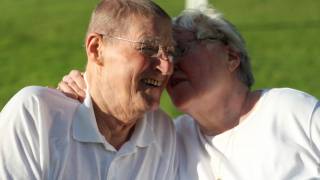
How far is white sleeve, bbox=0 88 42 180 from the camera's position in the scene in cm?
407

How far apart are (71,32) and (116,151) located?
10.6m

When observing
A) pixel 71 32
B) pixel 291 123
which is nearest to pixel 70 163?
pixel 291 123

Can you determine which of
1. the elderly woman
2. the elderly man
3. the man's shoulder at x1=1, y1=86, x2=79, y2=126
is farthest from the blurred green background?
the man's shoulder at x1=1, y1=86, x2=79, y2=126

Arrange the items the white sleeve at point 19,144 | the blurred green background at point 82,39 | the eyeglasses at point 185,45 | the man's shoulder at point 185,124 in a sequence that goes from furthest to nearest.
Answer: the blurred green background at point 82,39 < the man's shoulder at point 185,124 < the eyeglasses at point 185,45 < the white sleeve at point 19,144

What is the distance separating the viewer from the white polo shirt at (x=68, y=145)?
4094 mm

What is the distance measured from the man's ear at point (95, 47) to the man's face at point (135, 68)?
2 centimetres

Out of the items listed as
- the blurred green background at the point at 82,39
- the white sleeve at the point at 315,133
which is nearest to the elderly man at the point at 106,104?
the white sleeve at the point at 315,133

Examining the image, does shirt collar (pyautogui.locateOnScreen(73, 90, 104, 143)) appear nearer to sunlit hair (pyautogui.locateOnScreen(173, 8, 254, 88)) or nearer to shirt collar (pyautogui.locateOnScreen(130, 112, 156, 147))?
shirt collar (pyautogui.locateOnScreen(130, 112, 156, 147))

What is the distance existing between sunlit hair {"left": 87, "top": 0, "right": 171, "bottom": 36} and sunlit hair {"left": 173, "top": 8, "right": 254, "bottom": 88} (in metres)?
0.39

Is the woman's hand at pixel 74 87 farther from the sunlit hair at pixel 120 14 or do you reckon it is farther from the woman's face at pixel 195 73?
the woman's face at pixel 195 73

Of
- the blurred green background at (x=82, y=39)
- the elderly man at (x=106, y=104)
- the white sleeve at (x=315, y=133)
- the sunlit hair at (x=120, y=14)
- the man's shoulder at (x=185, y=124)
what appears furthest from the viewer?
the blurred green background at (x=82, y=39)

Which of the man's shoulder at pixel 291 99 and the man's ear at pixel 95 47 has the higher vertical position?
the man's ear at pixel 95 47

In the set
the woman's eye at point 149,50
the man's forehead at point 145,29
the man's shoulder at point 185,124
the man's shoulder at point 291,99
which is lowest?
the man's shoulder at point 185,124

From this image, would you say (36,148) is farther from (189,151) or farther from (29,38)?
(29,38)
